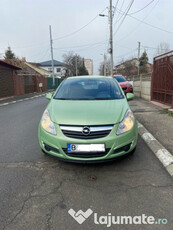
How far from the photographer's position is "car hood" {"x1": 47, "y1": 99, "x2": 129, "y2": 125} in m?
2.55

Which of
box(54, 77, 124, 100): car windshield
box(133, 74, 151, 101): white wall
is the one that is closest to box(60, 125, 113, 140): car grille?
box(54, 77, 124, 100): car windshield

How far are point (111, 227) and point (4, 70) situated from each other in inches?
670

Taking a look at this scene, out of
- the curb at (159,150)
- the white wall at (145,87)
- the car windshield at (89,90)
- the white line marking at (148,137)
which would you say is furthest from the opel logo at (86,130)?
the white wall at (145,87)

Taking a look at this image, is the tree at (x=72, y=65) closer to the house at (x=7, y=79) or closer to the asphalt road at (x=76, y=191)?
the house at (x=7, y=79)

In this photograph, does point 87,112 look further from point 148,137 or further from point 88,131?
point 148,137

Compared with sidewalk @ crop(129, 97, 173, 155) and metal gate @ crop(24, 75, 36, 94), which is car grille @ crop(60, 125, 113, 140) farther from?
metal gate @ crop(24, 75, 36, 94)

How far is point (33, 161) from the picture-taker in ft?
10.3

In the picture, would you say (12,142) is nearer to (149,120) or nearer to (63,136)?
(63,136)

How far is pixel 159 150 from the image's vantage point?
340cm

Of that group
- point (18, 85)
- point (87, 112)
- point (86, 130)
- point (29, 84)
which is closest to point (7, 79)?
point (18, 85)

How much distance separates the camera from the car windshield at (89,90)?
3.64 metres

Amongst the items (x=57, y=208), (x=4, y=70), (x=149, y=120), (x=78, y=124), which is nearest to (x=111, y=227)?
(x=57, y=208)

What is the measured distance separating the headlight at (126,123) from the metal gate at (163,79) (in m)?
5.13

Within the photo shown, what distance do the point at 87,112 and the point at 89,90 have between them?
1.26 meters
